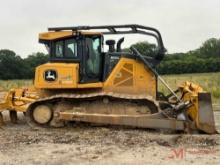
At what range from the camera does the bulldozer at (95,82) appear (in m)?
14.6

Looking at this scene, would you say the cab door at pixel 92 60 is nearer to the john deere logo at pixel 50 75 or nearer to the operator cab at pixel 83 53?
the operator cab at pixel 83 53

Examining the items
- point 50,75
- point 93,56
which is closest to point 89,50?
point 93,56

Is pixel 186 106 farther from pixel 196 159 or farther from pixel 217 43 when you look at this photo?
pixel 217 43

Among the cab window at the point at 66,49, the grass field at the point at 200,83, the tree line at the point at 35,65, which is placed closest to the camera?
the cab window at the point at 66,49

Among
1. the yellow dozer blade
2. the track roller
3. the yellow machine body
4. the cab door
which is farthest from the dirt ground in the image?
the cab door

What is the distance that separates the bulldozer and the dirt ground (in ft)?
1.66

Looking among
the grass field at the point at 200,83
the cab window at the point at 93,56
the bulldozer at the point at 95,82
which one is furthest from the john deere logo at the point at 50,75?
the grass field at the point at 200,83

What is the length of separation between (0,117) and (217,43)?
115 m

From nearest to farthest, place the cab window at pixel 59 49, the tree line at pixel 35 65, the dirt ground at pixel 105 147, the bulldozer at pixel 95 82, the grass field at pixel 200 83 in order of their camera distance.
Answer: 1. the dirt ground at pixel 105 147
2. the bulldozer at pixel 95 82
3. the cab window at pixel 59 49
4. the grass field at pixel 200 83
5. the tree line at pixel 35 65

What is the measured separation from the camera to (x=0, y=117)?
15984mm

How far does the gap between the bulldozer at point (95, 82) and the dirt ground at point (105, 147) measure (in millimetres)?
507

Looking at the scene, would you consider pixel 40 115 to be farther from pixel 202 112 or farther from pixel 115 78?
pixel 202 112

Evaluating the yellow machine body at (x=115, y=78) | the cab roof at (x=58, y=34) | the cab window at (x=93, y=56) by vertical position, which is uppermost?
the cab roof at (x=58, y=34)

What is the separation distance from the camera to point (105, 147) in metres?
11.4
